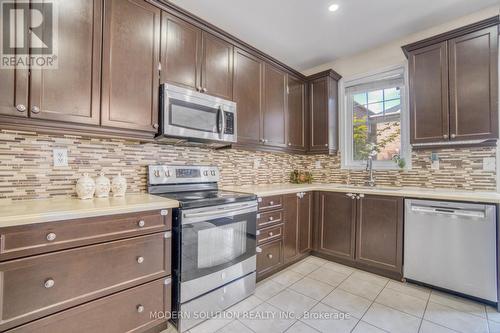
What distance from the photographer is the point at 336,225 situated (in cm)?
275

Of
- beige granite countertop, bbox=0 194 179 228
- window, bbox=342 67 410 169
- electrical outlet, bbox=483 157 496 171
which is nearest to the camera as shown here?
beige granite countertop, bbox=0 194 179 228

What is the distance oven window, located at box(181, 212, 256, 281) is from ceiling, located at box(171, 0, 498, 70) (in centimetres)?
197

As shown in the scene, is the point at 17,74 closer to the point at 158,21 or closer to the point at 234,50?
the point at 158,21

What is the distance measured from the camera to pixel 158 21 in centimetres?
182

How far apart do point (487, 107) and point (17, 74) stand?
3.54 m

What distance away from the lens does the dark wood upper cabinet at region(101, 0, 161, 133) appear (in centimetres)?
158

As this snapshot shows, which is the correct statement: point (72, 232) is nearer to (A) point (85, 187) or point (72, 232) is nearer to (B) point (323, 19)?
(A) point (85, 187)

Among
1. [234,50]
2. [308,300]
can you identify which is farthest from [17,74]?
[308,300]

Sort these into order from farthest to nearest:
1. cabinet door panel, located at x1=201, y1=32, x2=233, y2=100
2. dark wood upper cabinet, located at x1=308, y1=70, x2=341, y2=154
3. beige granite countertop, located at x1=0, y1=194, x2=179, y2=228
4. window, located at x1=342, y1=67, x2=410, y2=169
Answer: dark wood upper cabinet, located at x1=308, y1=70, x2=341, y2=154 → window, located at x1=342, y1=67, x2=410, y2=169 → cabinet door panel, located at x1=201, y1=32, x2=233, y2=100 → beige granite countertop, located at x1=0, y1=194, x2=179, y2=228

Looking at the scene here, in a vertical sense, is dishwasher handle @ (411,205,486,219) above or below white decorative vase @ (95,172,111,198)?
below

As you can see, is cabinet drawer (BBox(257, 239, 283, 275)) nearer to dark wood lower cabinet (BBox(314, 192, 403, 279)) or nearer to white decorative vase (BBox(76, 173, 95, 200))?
dark wood lower cabinet (BBox(314, 192, 403, 279))

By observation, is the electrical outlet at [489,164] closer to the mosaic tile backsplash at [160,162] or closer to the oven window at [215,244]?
the mosaic tile backsplash at [160,162]

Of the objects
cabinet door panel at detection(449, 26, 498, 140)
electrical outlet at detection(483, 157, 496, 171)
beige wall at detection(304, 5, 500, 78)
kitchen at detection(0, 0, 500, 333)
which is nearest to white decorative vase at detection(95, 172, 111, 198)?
kitchen at detection(0, 0, 500, 333)

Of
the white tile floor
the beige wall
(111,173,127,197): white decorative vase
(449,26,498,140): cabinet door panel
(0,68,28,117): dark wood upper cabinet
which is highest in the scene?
the beige wall
